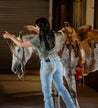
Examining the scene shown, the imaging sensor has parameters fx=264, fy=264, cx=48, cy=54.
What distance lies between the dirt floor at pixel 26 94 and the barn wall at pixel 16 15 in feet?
6.68

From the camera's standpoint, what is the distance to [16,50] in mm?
5051

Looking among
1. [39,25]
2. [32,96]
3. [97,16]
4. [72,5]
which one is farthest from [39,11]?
[39,25]

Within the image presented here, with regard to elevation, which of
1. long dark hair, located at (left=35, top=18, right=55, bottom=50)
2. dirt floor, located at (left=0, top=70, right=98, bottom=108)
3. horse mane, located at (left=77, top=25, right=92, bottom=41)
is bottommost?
dirt floor, located at (left=0, top=70, right=98, bottom=108)

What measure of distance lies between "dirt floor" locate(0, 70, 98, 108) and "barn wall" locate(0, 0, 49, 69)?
6.68 ft

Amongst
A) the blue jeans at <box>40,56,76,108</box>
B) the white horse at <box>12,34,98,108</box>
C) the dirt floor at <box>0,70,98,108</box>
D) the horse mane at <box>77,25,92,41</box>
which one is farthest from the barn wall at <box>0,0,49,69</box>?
the blue jeans at <box>40,56,76,108</box>

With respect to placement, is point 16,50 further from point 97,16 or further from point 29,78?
point 29,78

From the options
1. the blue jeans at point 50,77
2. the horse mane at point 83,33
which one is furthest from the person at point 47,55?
the horse mane at point 83,33

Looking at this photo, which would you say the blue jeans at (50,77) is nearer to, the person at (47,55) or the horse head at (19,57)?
the person at (47,55)

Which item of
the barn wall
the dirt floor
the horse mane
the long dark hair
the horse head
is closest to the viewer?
the long dark hair

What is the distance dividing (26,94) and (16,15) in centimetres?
539

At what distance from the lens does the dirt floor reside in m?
5.89

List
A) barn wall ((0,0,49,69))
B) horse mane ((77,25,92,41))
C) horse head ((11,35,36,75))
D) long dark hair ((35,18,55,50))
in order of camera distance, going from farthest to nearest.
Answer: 1. barn wall ((0,0,49,69))
2. horse mane ((77,25,92,41))
3. horse head ((11,35,36,75))
4. long dark hair ((35,18,55,50))

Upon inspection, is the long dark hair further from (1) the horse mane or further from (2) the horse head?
(1) the horse mane

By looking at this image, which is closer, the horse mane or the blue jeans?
the blue jeans
